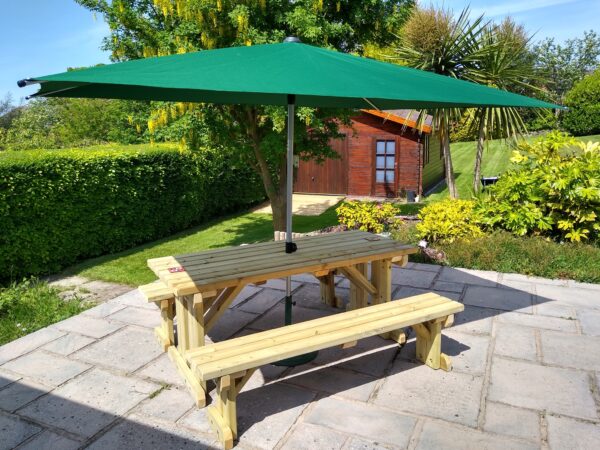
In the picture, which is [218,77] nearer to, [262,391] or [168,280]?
[168,280]

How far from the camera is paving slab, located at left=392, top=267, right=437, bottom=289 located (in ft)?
18.7

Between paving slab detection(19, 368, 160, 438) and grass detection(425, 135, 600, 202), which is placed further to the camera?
grass detection(425, 135, 600, 202)

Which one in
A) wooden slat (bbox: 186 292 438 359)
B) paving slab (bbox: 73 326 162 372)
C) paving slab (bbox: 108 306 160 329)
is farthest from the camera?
paving slab (bbox: 108 306 160 329)

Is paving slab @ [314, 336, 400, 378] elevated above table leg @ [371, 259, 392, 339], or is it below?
below

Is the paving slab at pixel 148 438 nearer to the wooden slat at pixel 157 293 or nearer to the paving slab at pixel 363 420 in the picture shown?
the paving slab at pixel 363 420

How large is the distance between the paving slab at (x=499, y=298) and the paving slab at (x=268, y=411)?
259cm

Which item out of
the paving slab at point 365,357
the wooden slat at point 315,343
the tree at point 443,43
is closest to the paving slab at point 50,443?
the wooden slat at point 315,343

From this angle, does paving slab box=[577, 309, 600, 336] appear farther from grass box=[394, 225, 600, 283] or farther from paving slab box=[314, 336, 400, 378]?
paving slab box=[314, 336, 400, 378]

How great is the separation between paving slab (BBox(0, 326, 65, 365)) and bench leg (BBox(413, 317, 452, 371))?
3299 millimetres

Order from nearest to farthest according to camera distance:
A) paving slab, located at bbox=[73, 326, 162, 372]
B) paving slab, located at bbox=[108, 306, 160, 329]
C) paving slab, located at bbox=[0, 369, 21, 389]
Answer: paving slab, located at bbox=[0, 369, 21, 389] < paving slab, located at bbox=[73, 326, 162, 372] < paving slab, located at bbox=[108, 306, 160, 329]

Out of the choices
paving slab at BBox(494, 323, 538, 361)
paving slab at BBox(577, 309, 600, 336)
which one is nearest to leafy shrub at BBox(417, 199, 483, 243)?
paving slab at BBox(577, 309, 600, 336)

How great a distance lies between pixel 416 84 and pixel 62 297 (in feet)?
16.7

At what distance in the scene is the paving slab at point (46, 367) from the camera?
3520 millimetres

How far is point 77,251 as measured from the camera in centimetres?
758
